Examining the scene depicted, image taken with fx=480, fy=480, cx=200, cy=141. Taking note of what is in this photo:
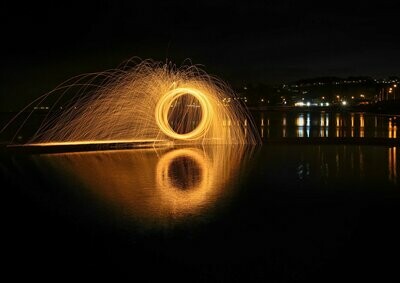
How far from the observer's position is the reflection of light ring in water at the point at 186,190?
29.7 ft

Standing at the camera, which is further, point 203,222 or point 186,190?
point 186,190

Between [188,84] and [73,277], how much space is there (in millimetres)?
16036

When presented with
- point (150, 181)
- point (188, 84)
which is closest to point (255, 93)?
point (188, 84)

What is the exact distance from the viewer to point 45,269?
5.64 metres

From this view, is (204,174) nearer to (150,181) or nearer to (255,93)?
(150,181)

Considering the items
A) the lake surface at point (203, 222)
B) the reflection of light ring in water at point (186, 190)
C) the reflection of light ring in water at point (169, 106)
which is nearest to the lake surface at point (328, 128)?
the reflection of light ring in water at point (169, 106)

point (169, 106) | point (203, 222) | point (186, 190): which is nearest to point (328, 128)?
point (169, 106)

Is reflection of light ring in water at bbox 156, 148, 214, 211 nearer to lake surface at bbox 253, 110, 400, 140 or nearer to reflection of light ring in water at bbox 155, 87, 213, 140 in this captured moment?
reflection of light ring in water at bbox 155, 87, 213, 140

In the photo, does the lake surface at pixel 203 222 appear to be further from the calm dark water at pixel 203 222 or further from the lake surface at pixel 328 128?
the lake surface at pixel 328 128

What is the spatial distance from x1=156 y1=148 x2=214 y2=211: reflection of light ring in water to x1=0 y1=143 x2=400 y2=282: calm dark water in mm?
27

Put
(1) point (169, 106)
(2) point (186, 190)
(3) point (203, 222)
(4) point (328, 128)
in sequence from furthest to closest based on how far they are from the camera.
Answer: (4) point (328, 128), (1) point (169, 106), (2) point (186, 190), (3) point (203, 222)

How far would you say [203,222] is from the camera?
297 inches

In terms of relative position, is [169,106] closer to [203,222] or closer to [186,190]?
[186,190]

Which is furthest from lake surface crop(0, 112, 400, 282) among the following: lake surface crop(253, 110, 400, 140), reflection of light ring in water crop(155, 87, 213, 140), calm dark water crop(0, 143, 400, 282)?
lake surface crop(253, 110, 400, 140)
